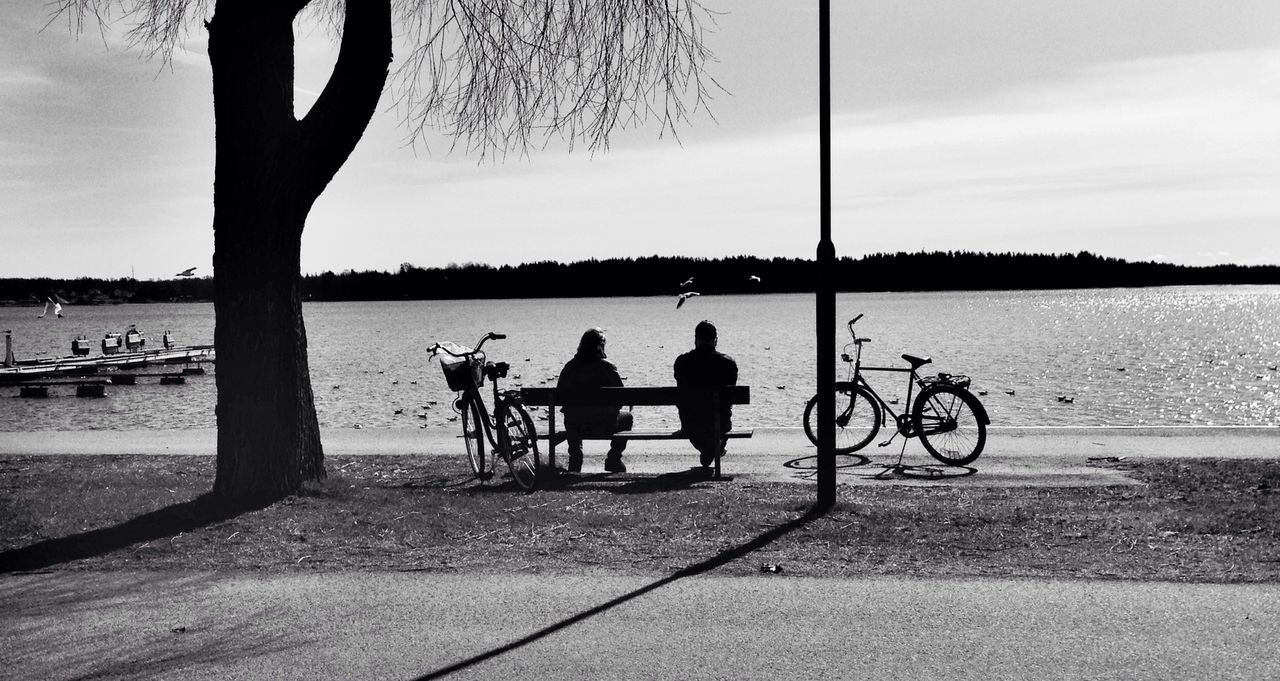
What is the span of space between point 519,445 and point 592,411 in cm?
90

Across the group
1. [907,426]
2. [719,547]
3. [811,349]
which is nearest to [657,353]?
[811,349]

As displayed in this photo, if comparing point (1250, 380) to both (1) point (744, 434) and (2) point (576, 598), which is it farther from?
(2) point (576, 598)

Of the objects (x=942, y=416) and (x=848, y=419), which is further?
(x=848, y=419)

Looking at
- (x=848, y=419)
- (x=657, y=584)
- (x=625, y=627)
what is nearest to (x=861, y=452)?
(x=848, y=419)

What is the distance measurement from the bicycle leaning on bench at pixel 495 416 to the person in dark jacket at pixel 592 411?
538 mm

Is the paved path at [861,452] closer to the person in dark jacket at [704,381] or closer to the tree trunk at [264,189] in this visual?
the person in dark jacket at [704,381]

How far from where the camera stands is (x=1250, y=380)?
42.8m

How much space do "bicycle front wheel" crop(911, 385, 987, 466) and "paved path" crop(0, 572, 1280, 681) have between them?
5056mm

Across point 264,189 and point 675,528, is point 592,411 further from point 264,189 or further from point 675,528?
point 264,189

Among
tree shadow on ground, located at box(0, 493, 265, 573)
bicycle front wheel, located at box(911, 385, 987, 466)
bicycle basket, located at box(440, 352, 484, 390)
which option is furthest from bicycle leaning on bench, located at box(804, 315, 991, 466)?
tree shadow on ground, located at box(0, 493, 265, 573)

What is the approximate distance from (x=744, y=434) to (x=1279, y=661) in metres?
6.26

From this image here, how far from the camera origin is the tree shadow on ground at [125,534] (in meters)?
6.46

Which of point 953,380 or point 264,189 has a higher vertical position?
point 264,189

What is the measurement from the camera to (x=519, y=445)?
371 inches
